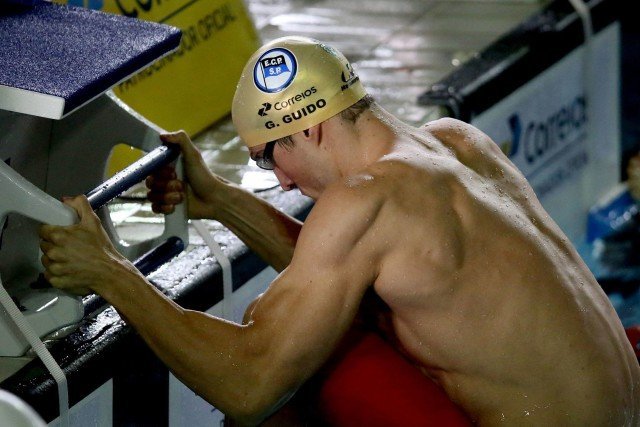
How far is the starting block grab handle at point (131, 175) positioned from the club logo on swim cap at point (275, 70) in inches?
13.8

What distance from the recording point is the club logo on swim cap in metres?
2.76

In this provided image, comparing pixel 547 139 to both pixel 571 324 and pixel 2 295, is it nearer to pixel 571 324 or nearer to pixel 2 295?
pixel 571 324

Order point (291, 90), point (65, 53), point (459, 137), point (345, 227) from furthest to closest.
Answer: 1. point (459, 137)
2. point (65, 53)
3. point (291, 90)
4. point (345, 227)

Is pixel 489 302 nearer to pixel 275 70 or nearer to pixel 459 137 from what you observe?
pixel 459 137

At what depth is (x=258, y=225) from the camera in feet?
10.8

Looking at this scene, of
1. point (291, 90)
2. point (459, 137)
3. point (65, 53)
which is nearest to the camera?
point (291, 90)

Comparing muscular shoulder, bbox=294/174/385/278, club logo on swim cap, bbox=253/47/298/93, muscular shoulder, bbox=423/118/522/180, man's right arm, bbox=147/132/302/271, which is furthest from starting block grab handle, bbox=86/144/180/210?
muscular shoulder, bbox=423/118/522/180

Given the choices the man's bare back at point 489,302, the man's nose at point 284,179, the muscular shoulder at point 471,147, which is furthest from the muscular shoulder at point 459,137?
the man's nose at point 284,179

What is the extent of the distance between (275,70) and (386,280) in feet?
1.65

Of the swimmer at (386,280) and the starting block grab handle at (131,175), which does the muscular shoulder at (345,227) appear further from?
the starting block grab handle at (131,175)

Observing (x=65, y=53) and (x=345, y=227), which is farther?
(x=65, y=53)

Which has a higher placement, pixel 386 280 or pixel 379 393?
pixel 386 280

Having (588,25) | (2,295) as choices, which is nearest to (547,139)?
(588,25)

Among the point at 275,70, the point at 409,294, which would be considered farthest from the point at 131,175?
the point at 409,294
